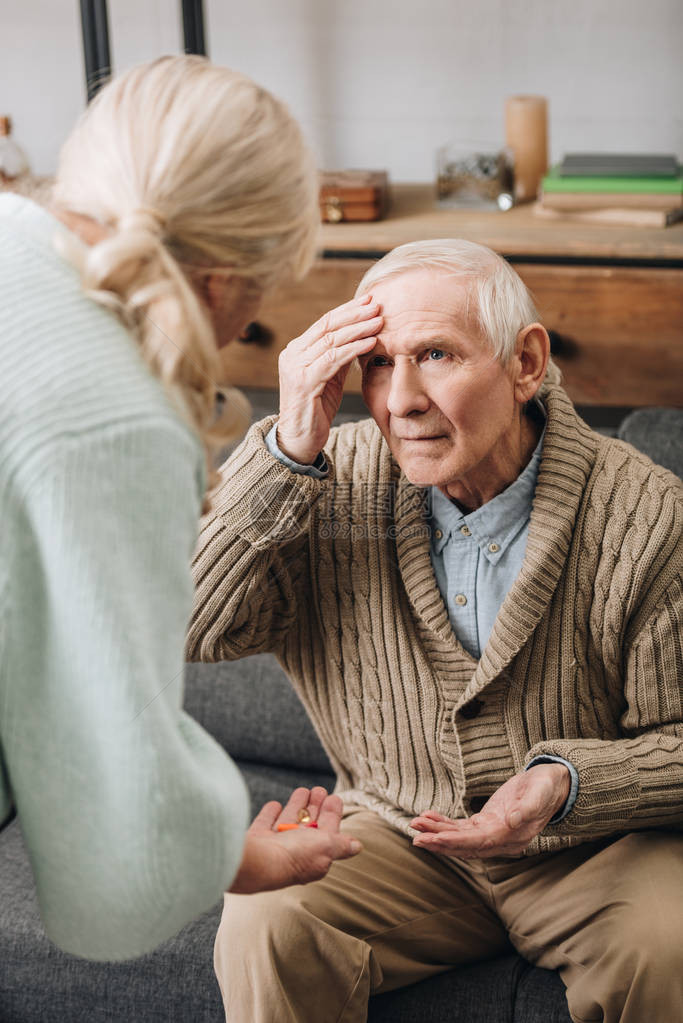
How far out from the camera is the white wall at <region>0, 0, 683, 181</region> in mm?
1734

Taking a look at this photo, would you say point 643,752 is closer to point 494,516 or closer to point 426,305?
point 494,516

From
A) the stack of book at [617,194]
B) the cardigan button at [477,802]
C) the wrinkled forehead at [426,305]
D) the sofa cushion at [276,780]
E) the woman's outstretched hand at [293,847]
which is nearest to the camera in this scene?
the woman's outstretched hand at [293,847]

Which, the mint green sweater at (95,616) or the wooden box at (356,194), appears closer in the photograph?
the mint green sweater at (95,616)

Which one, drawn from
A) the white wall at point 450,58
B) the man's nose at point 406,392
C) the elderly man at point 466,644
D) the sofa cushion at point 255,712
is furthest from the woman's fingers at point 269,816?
the white wall at point 450,58

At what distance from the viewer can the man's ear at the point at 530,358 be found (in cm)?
99

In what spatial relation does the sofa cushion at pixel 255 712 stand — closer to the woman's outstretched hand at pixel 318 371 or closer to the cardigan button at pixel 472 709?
the cardigan button at pixel 472 709

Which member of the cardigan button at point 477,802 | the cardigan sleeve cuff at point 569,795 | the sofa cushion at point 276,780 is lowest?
the sofa cushion at point 276,780

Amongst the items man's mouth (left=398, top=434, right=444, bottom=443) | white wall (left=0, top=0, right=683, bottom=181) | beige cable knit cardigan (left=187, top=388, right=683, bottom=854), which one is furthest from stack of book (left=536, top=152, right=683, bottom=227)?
man's mouth (left=398, top=434, right=444, bottom=443)

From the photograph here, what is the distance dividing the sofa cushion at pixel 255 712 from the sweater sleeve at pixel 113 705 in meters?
0.83

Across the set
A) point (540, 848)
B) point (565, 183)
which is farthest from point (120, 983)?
point (565, 183)

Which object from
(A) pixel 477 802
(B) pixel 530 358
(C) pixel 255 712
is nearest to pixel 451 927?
(A) pixel 477 802

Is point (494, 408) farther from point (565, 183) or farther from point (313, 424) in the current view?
point (565, 183)

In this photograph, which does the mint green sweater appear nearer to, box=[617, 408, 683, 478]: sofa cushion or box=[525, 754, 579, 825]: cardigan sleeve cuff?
box=[525, 754, 579, 825]: cardigan sleeve cuff

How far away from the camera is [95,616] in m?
0.63
